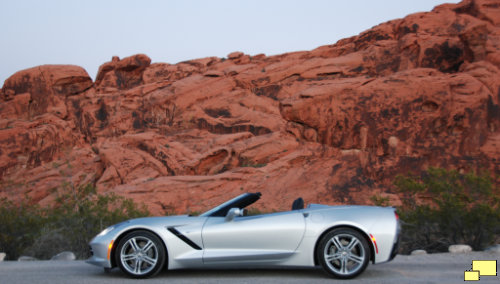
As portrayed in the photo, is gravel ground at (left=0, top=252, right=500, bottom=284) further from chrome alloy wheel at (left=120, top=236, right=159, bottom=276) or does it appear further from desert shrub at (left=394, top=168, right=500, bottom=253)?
desert shrub at (left=394, top=168, right=500, bottom=253)

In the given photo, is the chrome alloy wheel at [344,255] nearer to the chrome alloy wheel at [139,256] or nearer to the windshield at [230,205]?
the windshield at [230,205]

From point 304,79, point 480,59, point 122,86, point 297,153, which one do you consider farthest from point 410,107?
point 122,86

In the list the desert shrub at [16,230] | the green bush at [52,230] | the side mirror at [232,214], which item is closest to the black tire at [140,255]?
the side mirror at [232,214]

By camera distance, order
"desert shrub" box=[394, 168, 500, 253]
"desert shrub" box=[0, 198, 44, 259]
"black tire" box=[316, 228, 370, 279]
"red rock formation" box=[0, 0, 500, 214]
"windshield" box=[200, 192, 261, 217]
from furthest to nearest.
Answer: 1. "red rock formation" box=[0, 0, 500, 214]
2. "desert shrub" box=[0, 198, 44, 259]
3. "desert shrub" box=[394, 168, 500, 253]
4. "windshield" box=[200, 192, 261, 217]
5. "black tire" box=[316, 228, 370, 279]

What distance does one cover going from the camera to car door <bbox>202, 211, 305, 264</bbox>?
17.8 feet

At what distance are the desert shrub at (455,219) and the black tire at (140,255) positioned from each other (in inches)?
210

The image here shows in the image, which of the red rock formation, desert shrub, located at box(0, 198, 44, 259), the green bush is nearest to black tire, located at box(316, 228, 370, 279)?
the green bush

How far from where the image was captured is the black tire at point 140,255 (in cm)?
549

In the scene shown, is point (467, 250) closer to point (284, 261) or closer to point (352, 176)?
point (284, 261)

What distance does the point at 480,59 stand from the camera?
29375 millimetres

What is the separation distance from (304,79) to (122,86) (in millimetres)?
18932

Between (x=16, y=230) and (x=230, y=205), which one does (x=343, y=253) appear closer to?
(x=230, y=205)

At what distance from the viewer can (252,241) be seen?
17.9 feet

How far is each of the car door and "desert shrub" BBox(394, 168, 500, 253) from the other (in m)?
4.33
